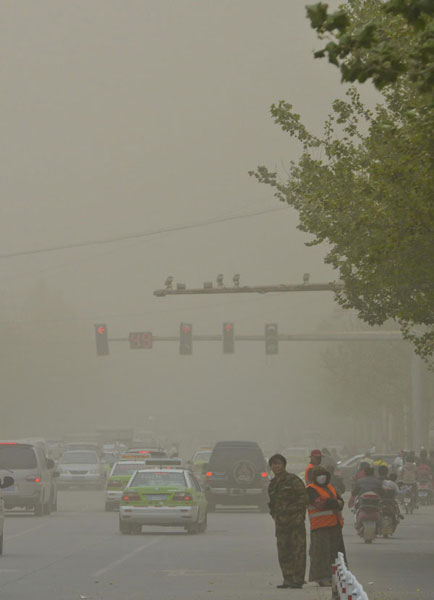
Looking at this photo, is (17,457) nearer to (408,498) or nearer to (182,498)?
(182,498)

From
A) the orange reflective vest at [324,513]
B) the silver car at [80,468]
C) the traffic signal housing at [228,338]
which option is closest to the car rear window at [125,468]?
the traffic signal housing at [228,338]

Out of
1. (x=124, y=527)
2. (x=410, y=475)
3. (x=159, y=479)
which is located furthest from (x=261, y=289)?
(x=124, y=527)

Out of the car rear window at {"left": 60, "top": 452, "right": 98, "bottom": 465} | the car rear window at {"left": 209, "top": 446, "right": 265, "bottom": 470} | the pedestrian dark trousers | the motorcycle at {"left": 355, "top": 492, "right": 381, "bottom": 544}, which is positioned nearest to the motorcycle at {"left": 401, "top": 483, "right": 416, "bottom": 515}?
the car rear window at {"left": 209, "top": 446, "right": 265, "bottom": 470}

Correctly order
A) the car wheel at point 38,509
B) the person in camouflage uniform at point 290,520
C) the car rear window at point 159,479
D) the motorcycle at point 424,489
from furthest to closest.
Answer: the motorcycle at point 424,489 < the car wheel at point 38,509 < the car rear window at point 159,479 < the person in camouflage uniform at point 290,520

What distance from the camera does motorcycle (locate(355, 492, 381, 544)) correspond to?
29891 millimetres

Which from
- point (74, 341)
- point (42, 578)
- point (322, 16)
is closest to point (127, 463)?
point (42, 578)

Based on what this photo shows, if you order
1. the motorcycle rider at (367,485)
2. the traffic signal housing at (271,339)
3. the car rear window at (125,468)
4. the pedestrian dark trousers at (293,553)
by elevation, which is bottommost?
the pedestrian dark trousers at (293,553)

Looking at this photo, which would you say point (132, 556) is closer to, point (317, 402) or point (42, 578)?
point (42, 578)

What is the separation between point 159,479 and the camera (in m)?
32.7

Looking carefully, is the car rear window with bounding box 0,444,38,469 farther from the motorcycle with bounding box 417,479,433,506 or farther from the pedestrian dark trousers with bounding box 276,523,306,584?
the pedestrian dark trousers with bounding box 276,523,306,584

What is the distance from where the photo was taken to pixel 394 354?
287 feet

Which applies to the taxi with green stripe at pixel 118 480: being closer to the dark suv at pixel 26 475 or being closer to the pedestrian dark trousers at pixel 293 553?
the dark suv at pixel 26 475

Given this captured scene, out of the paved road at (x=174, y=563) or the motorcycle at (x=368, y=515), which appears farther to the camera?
the motorcycle at (x=368, y=515)

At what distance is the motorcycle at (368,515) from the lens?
1177 inches
